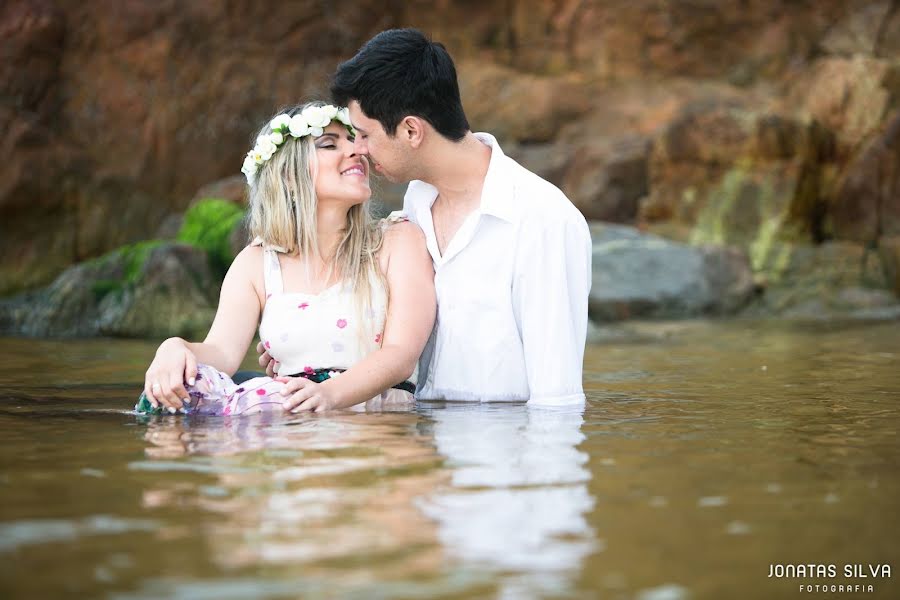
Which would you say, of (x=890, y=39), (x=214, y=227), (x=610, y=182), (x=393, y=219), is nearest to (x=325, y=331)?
(x=393, y=219)

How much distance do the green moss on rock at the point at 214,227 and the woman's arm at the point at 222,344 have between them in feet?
20.6

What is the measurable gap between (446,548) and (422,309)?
7.21ft

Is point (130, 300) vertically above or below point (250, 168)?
below

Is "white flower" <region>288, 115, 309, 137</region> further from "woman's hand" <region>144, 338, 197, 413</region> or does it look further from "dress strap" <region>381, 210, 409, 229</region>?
"woman's hand" <region>144, 338, 197, 413</region>

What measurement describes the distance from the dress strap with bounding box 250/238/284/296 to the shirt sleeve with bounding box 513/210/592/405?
3.01 feet

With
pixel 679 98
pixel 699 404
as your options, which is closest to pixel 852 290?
pixel 679 98

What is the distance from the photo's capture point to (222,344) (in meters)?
4.61

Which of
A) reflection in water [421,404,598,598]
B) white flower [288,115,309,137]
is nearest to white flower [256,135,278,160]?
white flower [288,115,309,137]

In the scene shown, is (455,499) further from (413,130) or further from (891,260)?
(891,260)

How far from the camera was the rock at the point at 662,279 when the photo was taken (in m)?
10.5

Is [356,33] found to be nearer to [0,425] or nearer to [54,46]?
[54,46]

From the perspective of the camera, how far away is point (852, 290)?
428 inches

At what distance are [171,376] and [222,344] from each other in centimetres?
44

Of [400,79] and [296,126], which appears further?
[296,126]
